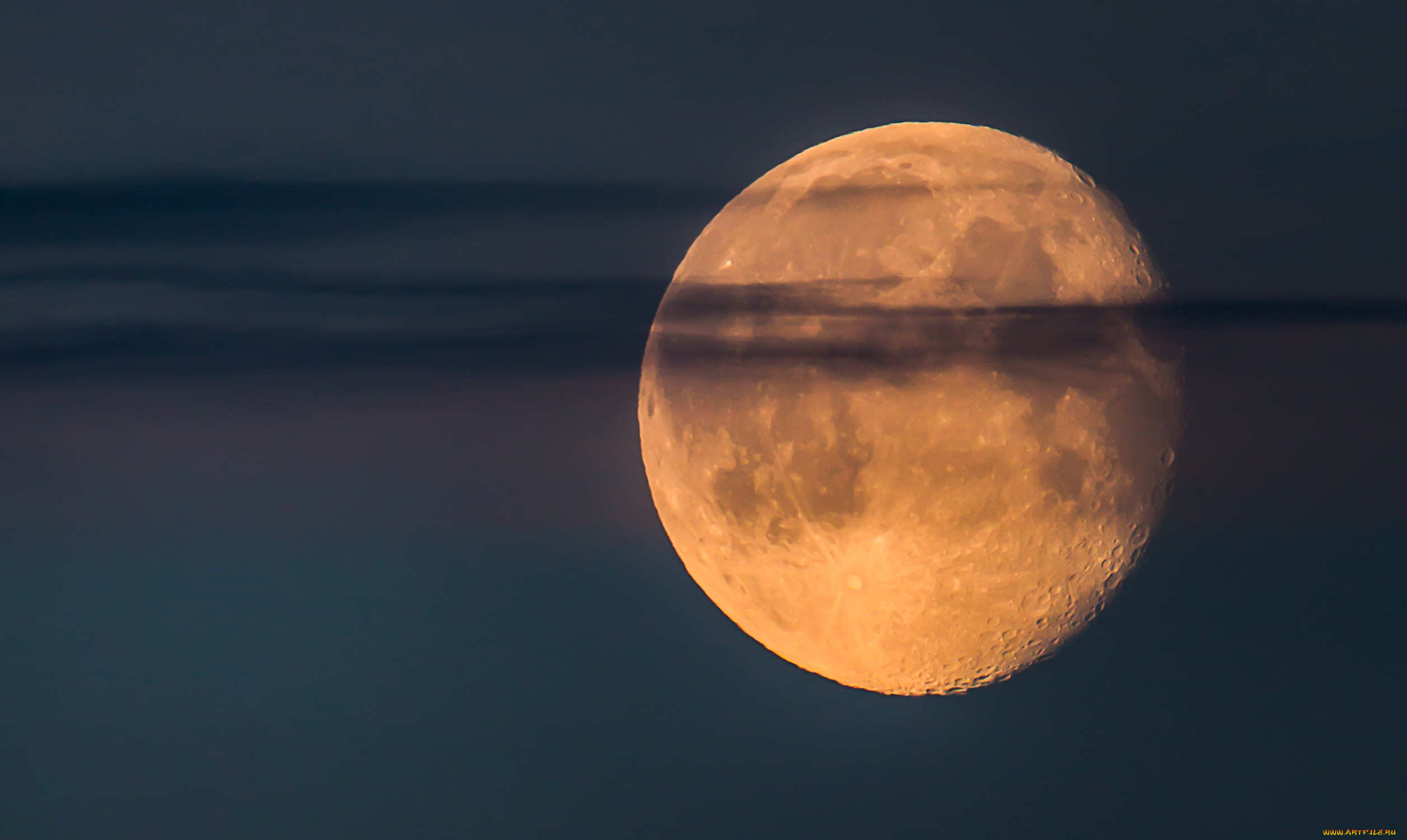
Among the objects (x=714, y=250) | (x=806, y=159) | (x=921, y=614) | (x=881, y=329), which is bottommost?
(x=921, y=614)

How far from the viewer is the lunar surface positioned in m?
6.71

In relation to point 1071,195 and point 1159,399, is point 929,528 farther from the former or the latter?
point 1071,195

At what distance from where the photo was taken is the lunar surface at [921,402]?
264 inches

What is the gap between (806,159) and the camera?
7.76 meters

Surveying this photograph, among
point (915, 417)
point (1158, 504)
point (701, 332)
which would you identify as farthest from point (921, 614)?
point (701, 332)

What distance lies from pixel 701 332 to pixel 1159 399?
123 inches

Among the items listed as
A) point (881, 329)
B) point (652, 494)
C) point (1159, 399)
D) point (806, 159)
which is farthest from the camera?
point (652, 494)

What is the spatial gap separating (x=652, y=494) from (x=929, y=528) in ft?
7.70

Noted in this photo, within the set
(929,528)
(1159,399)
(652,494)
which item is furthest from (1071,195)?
(652,494)

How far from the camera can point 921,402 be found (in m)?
6.70

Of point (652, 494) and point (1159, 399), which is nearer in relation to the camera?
point (1159, 399)

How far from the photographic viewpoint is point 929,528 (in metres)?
6.82

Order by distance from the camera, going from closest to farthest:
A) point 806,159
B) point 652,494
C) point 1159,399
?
point 1159,399 → point 806,159 → point 652,494

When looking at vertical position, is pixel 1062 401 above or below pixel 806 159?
below
